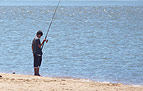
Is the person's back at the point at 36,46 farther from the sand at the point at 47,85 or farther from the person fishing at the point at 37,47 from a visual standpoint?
the sand at the point at 47,85

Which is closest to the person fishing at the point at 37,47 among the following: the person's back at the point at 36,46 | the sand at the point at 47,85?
the person's back at the point at 36,46

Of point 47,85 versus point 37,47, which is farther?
point 37,47

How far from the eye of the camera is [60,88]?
37.7 ft

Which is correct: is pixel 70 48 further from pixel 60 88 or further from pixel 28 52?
pixel 60 88

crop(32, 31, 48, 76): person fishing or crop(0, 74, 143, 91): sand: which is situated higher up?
crop(32, 31, 48, 76): person fishing

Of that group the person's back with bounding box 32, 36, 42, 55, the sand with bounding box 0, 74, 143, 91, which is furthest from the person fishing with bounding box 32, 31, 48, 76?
the sand with bounding box 0, 74, 143, 91

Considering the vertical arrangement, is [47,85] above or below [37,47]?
below

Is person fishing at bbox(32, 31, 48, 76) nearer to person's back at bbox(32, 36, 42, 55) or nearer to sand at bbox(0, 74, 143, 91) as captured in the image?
person's back at bbox(32, 36, 42, 55)

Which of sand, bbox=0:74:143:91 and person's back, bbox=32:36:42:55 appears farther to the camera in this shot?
person's back, bbox=32:36:42:55

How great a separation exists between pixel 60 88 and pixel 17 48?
12514 mm

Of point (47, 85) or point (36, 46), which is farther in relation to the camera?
point (36, 46)

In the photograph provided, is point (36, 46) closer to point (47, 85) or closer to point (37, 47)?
point (37, 47)

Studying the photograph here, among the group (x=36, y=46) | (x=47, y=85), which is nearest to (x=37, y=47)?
(x=36, y=46)

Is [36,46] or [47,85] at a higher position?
[36,46]
